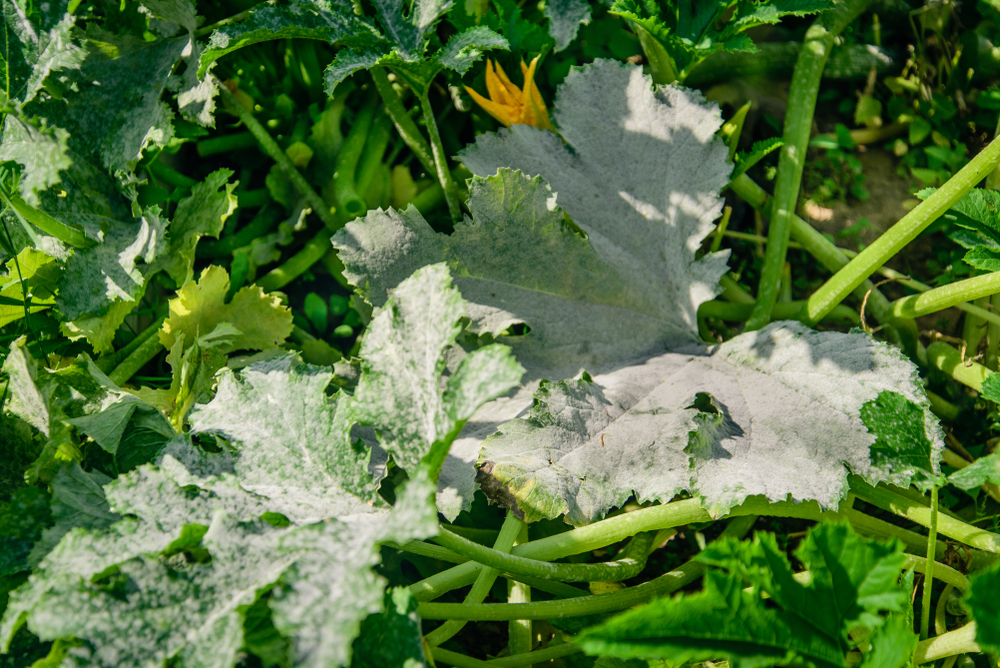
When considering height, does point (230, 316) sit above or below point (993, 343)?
above

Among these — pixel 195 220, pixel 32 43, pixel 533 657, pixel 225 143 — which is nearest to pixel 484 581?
pixel 533 657

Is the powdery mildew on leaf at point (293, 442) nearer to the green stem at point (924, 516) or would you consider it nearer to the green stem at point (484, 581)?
the green stem at point (484, 581)

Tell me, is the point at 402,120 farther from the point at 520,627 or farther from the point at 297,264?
the point at 520,627

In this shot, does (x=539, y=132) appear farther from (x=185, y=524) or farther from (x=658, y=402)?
(x=185, y=524)

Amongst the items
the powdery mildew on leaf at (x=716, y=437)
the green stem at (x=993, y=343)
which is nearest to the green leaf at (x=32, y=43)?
the powdery mildew on leaf at (x=716, y=437)

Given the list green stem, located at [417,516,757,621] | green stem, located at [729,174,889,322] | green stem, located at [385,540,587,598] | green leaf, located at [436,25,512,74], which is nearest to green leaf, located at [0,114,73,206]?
green leaf, located at [436,25,512,74]
